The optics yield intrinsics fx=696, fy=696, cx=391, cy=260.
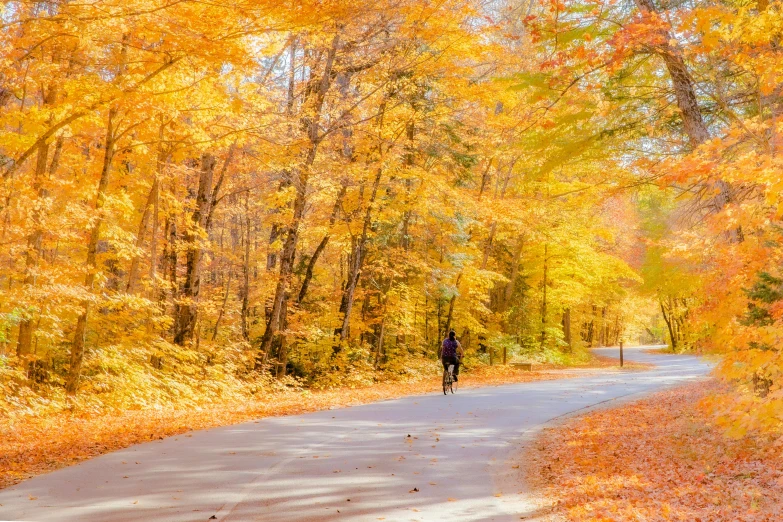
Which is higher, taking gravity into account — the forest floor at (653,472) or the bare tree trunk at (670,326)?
the bare tree trunk at (670,326)

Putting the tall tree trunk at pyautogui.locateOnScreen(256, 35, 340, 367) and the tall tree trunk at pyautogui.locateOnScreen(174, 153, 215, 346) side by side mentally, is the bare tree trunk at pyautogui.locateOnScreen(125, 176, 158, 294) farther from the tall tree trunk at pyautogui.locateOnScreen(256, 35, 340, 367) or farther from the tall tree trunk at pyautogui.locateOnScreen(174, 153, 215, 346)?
the tall tree trunk at pyautogui.locateOnScreen(256, 35, 340, 367)

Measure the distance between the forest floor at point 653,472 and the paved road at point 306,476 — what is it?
486 millimetres

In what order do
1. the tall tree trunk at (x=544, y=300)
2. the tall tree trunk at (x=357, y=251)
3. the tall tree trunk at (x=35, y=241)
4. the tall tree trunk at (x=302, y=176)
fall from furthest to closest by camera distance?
the tall tree trunk at (x=544, y=300), the tall tree trunk at (x=357, y=251), the tall tree trunk at (x=302, y=176), the tall tree trunk at (x=35, y=241)

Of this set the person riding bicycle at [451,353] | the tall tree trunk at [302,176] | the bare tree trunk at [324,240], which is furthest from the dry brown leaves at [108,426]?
the bare tree trunk at [324,240]

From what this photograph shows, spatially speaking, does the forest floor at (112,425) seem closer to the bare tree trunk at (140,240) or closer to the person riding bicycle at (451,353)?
the person riding bicycle at (451,353)

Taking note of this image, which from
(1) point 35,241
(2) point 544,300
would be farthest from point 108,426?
(2) point 544,300

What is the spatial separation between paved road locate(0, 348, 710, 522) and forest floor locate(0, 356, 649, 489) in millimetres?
550

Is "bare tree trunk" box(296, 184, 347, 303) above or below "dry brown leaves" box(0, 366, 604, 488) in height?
above

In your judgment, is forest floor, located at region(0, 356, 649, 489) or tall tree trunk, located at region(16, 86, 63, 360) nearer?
forest floor, located at region(0, 356, 649, 489)

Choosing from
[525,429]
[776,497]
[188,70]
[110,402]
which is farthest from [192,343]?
[776,497]

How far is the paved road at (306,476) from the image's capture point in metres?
6.72

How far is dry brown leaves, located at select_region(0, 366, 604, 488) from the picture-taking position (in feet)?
30.7

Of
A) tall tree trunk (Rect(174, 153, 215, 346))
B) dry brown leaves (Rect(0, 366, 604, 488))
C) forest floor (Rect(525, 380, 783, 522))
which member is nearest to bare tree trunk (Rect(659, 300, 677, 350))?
dry brown leaves (Rect(0, 366, 604, 488))

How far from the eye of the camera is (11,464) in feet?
29.3
